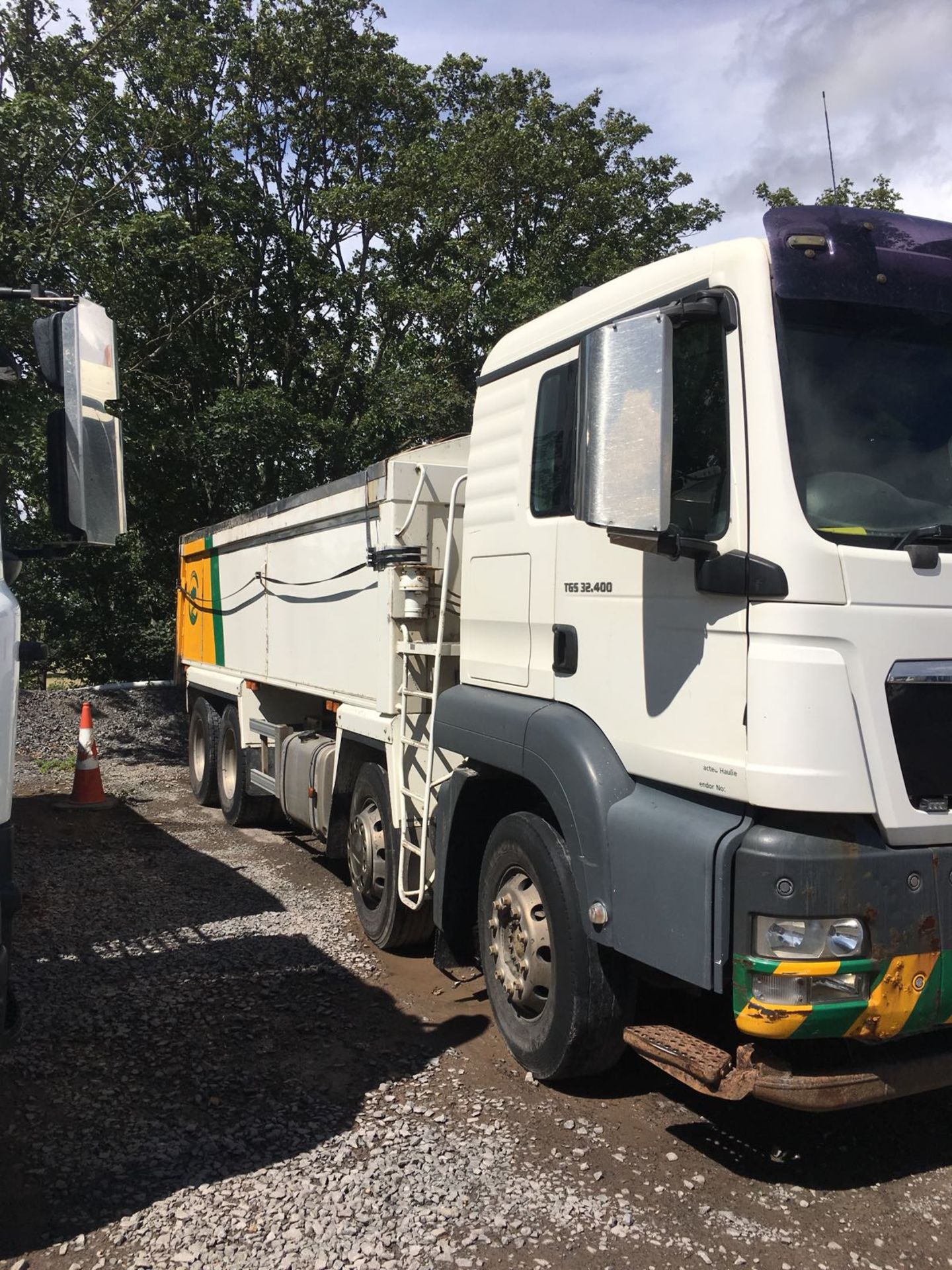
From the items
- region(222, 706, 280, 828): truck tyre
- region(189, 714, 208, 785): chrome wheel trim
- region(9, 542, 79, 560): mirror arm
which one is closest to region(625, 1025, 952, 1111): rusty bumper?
region(9, 542, 79, 560): mirror arm

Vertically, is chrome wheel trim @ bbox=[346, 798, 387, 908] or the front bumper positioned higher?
the front bumper

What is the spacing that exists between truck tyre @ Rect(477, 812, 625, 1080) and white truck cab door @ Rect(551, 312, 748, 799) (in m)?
0.59

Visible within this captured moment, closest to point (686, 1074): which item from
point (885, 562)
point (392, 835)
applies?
point (885, 562)

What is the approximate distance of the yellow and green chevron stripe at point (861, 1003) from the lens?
9.34 feet

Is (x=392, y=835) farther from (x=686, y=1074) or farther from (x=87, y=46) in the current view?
(x=87, y=46)

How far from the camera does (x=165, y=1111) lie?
385cm

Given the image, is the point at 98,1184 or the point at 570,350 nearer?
the point at 98,1184

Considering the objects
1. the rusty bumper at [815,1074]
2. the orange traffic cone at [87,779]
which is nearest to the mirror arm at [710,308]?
the rusty bumper at [815,1074]

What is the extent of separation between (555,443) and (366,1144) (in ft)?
8.81

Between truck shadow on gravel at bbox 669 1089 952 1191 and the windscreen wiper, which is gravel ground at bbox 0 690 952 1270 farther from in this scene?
the windscreen wiper

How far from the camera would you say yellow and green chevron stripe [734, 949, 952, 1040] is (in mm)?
2848

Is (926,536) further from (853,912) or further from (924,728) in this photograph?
(853,912)

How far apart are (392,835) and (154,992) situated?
138cm

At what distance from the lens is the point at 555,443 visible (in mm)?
4086
